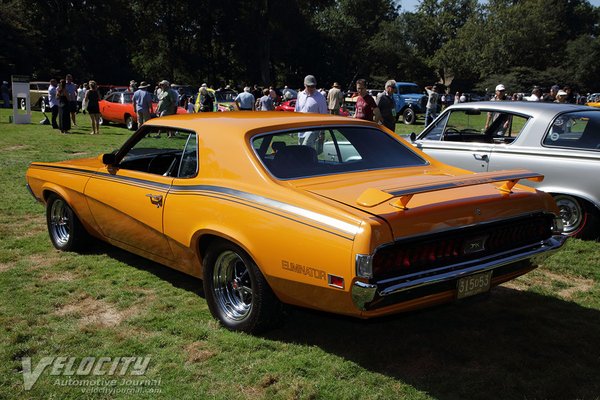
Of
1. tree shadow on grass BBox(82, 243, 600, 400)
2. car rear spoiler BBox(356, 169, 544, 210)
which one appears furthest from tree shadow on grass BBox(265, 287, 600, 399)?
car rear spoiler BBox(356, 169, 544, 210)

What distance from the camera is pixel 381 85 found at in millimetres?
59344

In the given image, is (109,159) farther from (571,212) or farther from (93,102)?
(93,102)

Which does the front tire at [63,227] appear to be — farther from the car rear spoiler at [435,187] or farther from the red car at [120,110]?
the red car at [120,110]

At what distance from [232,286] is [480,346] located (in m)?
1.69

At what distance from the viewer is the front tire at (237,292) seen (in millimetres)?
3576

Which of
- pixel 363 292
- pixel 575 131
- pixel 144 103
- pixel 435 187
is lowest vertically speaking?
pixel 363 292

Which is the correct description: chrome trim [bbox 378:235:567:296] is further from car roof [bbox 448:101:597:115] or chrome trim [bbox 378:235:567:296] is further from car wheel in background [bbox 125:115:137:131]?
car wheel in background [bbox 125:115:137:131]

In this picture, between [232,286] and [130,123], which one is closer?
[232,286]

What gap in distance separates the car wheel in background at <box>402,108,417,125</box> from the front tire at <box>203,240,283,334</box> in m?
21.6

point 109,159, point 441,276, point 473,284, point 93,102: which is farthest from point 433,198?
point 93,102

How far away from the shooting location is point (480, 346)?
3.71 metres

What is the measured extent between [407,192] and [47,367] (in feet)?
7.76

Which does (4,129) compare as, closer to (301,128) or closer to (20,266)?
(20,266)

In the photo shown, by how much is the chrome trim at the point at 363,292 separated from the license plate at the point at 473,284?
0.66 m
